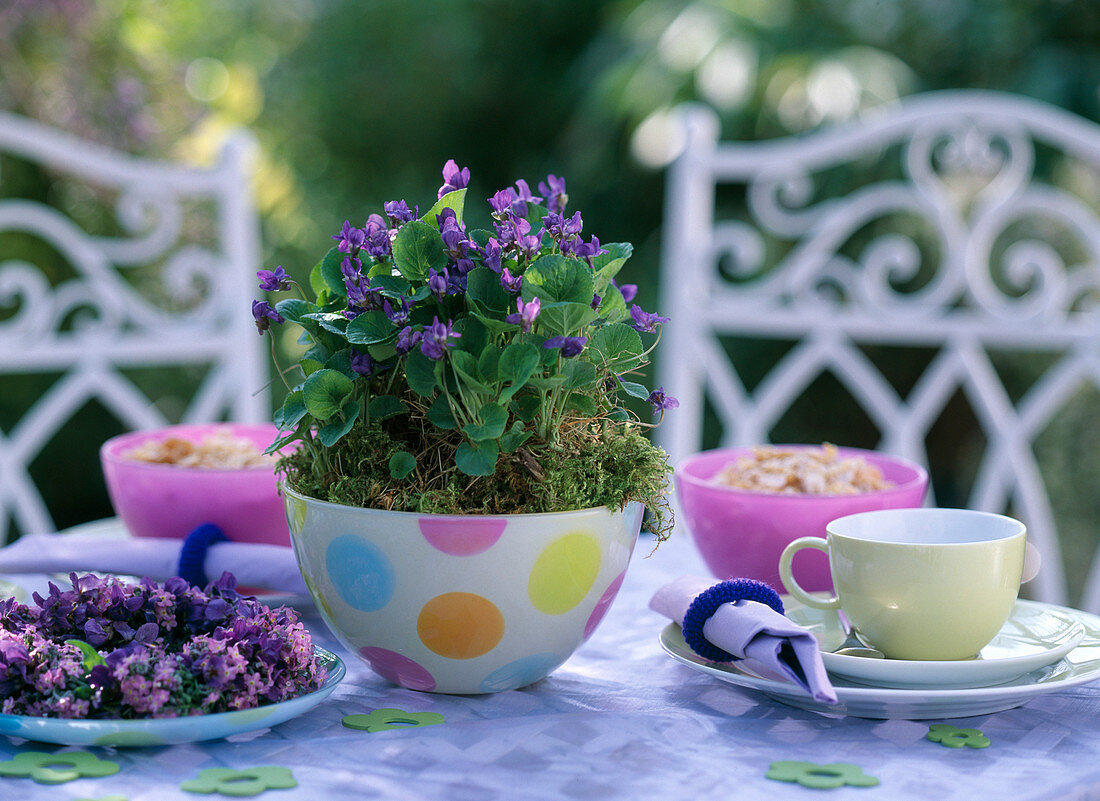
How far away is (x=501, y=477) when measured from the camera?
2.05 feet

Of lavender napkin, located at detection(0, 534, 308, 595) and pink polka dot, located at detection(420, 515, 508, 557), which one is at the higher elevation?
pink polka dot, located at detection(420, 515, 508, 557)

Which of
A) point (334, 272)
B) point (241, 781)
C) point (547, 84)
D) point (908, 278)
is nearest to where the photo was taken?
point (241, 781)

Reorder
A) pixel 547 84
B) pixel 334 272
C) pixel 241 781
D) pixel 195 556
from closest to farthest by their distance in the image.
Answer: pixel 241 781 < pixel 334 272 < pixel 195 556 < pixel 547 84

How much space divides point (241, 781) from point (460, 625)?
15cm

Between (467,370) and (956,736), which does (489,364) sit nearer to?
(467,370)

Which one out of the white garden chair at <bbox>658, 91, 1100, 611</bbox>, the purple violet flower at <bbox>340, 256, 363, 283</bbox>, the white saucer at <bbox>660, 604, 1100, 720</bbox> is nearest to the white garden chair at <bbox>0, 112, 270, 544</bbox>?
the white garden chair at <bbox>658, 91, 1100, 611</bbox>

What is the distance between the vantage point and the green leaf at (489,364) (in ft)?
1.91

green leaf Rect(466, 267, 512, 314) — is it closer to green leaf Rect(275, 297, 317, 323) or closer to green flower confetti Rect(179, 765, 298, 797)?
green leaf Rect(275, 297, 317, 323)

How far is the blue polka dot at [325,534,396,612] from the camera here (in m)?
0.62

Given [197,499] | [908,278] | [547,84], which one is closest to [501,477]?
[197,499]

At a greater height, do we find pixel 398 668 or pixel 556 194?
pixel 556 194

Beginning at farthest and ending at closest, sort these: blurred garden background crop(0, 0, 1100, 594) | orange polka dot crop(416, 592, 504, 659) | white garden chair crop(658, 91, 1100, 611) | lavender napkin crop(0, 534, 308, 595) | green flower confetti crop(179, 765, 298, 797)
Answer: blurred garden background crop(0, 0, 1100, 594)
white garden chair crop(658, 91, 1100, 611)
lavender napkin crop(0, 534, 308, 595)
orange polka dot crop(416, 592, 504, 659)
green flower confetti crop(179, 765, 298, 797)

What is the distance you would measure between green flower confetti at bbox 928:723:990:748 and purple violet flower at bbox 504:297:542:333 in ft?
1.06

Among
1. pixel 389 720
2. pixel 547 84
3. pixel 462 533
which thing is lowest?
pixel 389 720
